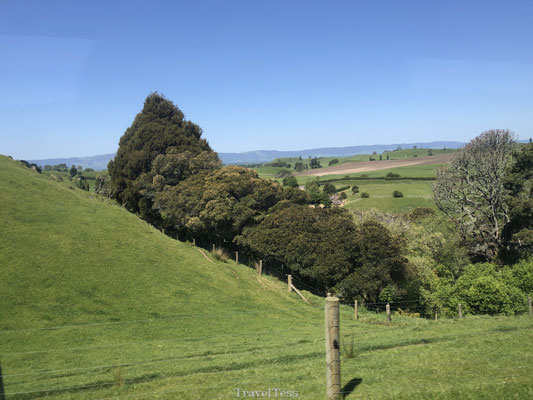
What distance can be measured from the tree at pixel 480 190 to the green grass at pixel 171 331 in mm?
24804

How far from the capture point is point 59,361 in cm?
1162

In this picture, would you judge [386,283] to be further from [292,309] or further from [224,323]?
[224,323]

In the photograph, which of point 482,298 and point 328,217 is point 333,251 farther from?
point 482,298

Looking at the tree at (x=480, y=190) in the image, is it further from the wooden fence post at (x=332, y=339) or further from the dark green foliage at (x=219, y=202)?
the wooden fence post at (x=332, y=339)

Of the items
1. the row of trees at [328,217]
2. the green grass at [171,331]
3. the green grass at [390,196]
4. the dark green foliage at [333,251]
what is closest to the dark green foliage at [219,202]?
the row of trees at [328,217]

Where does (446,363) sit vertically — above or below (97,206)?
below

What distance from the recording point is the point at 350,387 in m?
7.59

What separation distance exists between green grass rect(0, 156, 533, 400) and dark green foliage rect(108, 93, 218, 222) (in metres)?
16.4

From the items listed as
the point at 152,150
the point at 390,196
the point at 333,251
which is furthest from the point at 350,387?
the point at 390,196

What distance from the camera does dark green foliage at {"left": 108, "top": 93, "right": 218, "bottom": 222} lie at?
45.6 metres

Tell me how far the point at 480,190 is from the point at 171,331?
38258 mm

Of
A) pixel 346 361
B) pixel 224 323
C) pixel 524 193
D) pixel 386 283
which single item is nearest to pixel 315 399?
pixel 346 361

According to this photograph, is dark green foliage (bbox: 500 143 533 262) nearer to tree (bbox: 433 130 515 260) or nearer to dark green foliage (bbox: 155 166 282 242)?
tree (bbox: 433 130 515 260)

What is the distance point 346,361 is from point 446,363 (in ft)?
7.48
